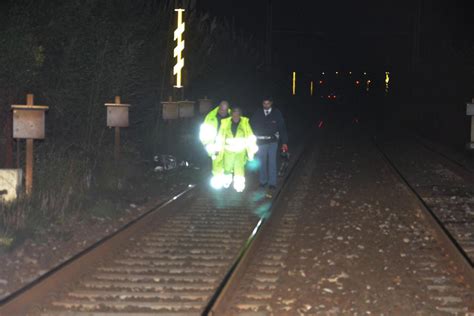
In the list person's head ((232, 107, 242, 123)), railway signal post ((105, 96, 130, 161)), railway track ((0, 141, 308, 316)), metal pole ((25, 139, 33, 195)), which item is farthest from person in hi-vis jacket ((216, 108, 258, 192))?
metal pole ((25, 139, 33, 195))

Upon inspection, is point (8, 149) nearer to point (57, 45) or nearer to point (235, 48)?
point (57, 45)

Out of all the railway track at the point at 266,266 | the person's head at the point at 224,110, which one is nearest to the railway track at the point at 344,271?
the railway track at the point at 266,266

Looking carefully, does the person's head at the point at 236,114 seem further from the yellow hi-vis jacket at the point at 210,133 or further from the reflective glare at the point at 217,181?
the reflective glare at the point at 217,181

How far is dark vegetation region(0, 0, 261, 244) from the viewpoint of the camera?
12.2 m

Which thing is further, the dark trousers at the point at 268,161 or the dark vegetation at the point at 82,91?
the dark trousers at the point at 268,161

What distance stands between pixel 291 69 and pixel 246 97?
77.2 feet

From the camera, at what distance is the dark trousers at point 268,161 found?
562 inches

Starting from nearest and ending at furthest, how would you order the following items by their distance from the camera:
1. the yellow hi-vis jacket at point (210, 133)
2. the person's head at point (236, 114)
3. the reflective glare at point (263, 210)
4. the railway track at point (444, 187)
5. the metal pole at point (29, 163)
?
the railway track at point (444, 187), the metal pole at point (29, 163), the reflective glare at point (263, 210), the person's head at point (236, 114), the yellow hi-vis jacket at point (210, 133)

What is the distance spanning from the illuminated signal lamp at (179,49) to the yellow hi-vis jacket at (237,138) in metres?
7.04

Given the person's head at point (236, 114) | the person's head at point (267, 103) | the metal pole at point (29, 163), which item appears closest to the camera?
the metal pole at point (29, 163)

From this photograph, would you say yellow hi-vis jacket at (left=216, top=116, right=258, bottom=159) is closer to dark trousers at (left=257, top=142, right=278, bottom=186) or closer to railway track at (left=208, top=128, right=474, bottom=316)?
dark trousers at (left=257, top=142, right=278, bottom=186)

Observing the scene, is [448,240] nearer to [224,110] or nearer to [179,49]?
[224,110]

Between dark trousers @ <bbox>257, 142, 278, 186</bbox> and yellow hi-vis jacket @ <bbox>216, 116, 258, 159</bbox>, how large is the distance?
0.74 meters

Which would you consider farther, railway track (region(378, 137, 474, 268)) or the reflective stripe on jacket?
the reflective stripe on jacket
